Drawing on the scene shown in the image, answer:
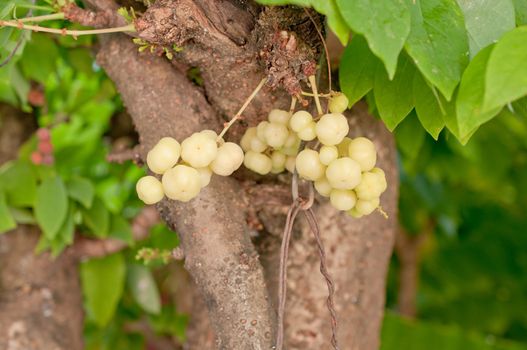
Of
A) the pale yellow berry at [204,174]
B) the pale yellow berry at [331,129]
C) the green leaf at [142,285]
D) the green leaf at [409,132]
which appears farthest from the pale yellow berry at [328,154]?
the green leaf at [142,285]

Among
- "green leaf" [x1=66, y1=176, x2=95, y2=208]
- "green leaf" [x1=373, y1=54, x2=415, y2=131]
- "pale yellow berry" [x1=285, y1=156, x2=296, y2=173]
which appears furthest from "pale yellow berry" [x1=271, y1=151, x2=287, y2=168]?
"green leaf" [x1=66, y1=176, x2=95, y2=208]

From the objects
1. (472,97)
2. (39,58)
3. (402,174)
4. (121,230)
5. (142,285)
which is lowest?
(402,174)

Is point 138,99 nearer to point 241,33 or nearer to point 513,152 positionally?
point 241,33

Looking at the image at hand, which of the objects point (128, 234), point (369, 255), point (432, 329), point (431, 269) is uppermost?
point (369, 255)

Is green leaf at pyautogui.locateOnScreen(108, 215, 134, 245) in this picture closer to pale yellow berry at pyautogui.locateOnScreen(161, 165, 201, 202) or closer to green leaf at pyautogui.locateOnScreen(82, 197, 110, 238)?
green leaf at pyautogui.locateOnScreen(82, 197, 110, 238)

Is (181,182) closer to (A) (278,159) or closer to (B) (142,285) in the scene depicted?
(A) (278,159)

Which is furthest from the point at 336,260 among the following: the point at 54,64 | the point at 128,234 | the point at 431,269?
the point at 431,269

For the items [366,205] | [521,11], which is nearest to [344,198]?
[366,205]
